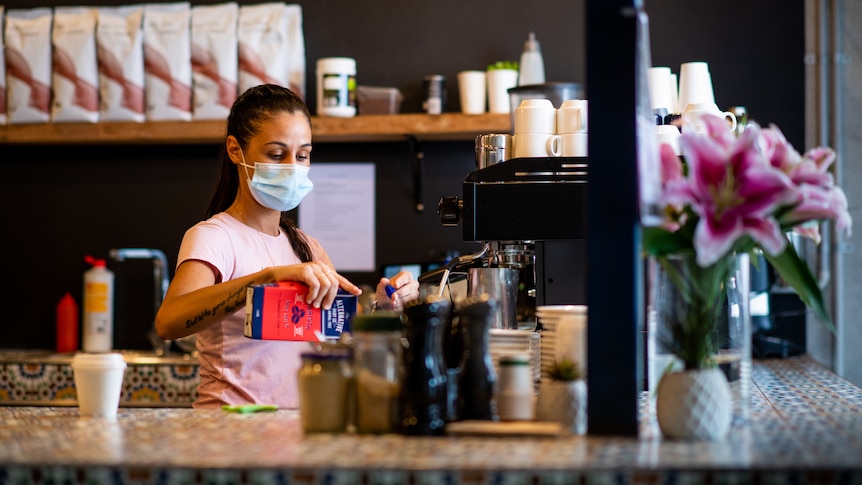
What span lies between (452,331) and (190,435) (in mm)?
489

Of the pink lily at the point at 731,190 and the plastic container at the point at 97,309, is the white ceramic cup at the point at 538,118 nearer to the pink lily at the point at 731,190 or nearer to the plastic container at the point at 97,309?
the pink lily at the point at 731,190

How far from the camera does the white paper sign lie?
3994mm

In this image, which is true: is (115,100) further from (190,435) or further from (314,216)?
(190,435)

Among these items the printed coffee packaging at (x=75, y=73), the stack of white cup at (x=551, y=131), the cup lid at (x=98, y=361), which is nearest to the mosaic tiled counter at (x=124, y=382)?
the printed coffee packaging at (x=75, y=73)

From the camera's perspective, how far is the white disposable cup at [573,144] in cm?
214

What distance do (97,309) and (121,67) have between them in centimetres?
93

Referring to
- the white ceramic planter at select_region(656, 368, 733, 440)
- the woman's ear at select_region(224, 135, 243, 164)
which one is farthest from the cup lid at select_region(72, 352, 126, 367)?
the white ceramic planter at select_region(656, 368, 733, 440)

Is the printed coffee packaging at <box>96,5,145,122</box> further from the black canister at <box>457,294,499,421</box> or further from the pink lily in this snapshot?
the pink lily

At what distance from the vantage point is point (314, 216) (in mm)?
4012

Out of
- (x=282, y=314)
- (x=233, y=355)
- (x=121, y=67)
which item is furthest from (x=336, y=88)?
(x=282, y=314)

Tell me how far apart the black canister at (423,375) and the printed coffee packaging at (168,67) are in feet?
8.55

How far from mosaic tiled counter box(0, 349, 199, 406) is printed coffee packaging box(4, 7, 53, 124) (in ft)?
3.13

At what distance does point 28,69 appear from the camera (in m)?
3.93

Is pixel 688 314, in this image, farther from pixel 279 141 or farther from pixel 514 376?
pixel 279 141
